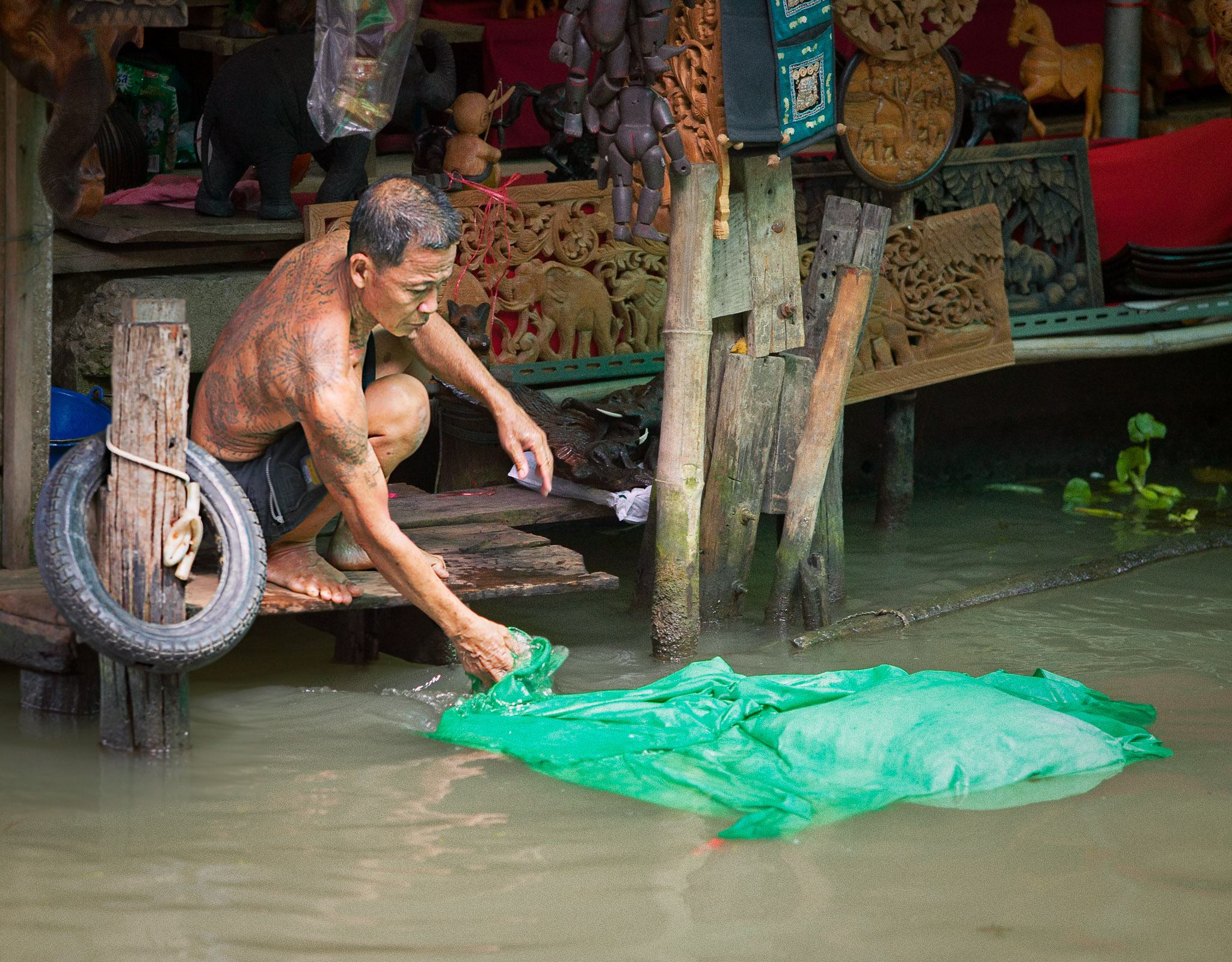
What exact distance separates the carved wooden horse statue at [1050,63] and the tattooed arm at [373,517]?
19.3 ft

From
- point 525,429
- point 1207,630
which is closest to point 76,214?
point 525,429

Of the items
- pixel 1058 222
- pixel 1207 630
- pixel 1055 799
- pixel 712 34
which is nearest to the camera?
pixel 1055 799

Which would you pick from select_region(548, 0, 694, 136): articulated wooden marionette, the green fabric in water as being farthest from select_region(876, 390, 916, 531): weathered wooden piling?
select_region(548, 0, 694, 136): articulated wooden marionette

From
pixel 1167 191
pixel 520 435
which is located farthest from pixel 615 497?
pixel 1167 191

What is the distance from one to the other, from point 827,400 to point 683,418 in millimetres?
721

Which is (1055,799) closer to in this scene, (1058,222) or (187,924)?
(187,924)

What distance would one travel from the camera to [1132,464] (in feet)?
26.5

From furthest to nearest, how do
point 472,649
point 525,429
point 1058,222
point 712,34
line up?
point 1058,222
point 712,34
point 525,429
point 472,649

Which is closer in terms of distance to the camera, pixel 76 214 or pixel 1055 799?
pixel 1055 799

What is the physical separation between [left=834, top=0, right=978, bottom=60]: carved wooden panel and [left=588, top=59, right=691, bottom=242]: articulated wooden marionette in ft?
4.40

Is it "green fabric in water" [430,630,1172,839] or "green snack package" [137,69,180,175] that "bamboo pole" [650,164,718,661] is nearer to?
"green fabric in water" [430,630,1172,839]

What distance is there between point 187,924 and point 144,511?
1.14 metres

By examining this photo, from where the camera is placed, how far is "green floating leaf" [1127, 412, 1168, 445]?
7.99 meters

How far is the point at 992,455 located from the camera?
8359mm
